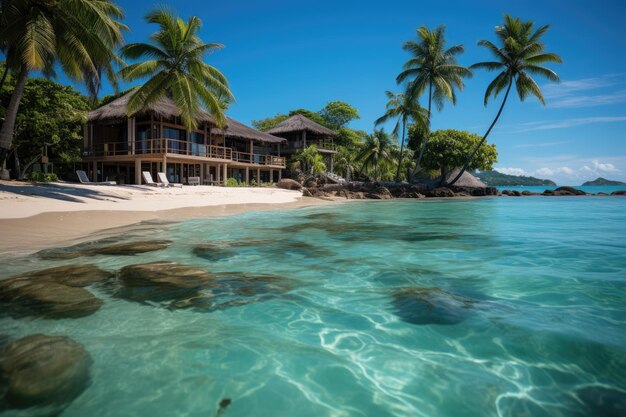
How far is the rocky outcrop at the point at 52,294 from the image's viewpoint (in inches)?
131

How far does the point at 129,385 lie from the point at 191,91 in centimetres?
1665

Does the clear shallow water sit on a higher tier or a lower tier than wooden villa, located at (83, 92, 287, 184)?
lower

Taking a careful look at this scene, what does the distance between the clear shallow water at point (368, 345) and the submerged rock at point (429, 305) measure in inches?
0.9

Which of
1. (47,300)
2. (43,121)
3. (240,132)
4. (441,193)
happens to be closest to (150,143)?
(43,121)

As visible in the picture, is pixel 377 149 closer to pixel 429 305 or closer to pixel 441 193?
pixel 441 193

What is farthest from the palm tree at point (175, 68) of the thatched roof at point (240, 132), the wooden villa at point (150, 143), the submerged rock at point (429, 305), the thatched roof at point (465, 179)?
the thatched roof at point (465, 179)

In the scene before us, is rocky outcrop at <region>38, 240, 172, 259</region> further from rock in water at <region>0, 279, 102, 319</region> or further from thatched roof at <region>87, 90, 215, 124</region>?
thatched roof at <region>87, 90, 215, 124</region>

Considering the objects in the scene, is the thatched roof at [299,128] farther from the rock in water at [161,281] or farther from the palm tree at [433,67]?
the rock in water at [161,281]

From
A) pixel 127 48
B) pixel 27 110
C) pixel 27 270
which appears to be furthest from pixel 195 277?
pixel 27 110

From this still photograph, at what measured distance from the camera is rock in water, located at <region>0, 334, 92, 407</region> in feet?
6.82

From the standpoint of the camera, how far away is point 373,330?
3217mm

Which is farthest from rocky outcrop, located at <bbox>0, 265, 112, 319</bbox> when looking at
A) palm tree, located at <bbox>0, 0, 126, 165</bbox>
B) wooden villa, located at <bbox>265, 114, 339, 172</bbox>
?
wooden villa, located at <bbox>265, 114, 339, 172</bbox>

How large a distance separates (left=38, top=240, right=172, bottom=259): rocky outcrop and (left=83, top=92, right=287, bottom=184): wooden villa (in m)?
15.0

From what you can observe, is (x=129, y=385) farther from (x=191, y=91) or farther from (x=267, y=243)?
(x=191, y=91)
